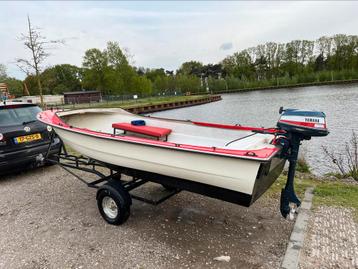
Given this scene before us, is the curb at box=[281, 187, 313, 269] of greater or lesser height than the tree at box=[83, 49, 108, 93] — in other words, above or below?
below

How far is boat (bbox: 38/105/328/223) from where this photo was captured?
255cm

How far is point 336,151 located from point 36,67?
16180 millimetres

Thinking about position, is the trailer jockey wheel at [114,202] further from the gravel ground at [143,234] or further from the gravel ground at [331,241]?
the gravel ground at [331,241]

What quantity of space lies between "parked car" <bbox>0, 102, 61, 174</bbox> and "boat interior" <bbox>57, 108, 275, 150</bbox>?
0.85m

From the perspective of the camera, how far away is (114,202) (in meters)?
3.56

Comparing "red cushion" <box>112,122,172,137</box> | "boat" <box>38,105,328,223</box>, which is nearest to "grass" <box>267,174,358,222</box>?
"boat" <box>38,105,328,223</box>

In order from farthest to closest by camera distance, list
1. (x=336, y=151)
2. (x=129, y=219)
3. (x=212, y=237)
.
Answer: (x=336, y=151), (x=129, y=219), (x=212, y=237)

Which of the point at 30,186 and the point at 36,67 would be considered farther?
the point at 36,67

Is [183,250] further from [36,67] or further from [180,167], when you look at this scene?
[36,67]

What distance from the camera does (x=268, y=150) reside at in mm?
2543

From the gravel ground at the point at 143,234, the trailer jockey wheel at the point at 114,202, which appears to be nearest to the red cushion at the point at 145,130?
the trailer jockey wheel at the point at 114,202

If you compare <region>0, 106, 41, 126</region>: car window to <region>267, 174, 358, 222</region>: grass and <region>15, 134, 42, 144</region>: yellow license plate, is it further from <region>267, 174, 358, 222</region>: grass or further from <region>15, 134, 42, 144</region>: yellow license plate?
<region>267, 174, 358, 222</region>: grass

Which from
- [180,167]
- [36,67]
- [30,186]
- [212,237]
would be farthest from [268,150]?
[36,67]

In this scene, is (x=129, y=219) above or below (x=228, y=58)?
below
